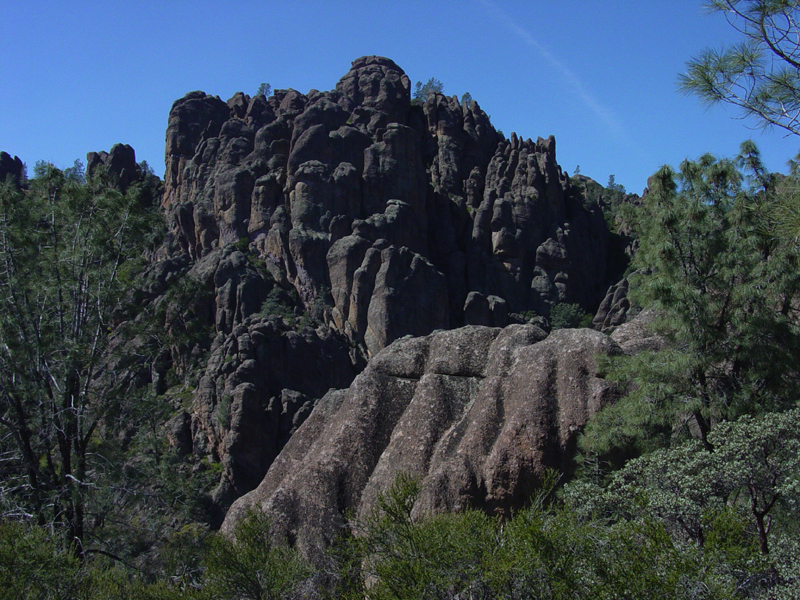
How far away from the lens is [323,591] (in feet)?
43.9

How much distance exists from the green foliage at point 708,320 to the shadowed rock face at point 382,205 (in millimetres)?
56377

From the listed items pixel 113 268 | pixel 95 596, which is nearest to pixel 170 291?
pixel 113 268

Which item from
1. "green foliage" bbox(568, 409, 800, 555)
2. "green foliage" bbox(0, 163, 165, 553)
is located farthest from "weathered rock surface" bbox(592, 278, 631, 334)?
"green foliage" bbox(568, 409, 800, 555)

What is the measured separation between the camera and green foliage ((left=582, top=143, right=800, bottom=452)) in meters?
15.9

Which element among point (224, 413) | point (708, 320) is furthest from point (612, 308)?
point (708, 320)

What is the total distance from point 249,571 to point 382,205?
75432 mm

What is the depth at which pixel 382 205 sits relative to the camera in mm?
86688

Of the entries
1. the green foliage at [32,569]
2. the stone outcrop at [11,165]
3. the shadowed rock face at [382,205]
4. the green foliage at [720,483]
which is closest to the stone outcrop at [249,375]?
the shadowed rock face at [382,205]

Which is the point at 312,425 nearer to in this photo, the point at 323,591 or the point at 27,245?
the point at 323,591

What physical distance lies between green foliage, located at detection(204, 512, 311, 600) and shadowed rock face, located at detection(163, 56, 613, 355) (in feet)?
192

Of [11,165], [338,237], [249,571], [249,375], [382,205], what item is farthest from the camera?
[11,165]

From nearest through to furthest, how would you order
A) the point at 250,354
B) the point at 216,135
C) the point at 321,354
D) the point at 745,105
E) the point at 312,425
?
A: the point at 745,105 < the point at 312,425 < the point at 250,354 < the point at 321,354 < the point at 216,135

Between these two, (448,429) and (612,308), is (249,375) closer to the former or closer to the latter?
(612,308)

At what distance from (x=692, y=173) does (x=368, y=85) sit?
302 ft
